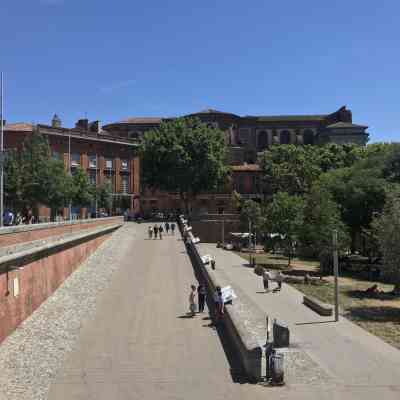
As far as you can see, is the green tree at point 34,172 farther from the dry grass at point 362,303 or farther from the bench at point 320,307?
the bench at point 320,307

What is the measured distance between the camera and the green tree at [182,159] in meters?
75.2

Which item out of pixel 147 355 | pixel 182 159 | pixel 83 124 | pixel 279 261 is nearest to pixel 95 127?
pixel 83 124

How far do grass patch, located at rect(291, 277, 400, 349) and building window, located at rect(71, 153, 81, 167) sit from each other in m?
44.3

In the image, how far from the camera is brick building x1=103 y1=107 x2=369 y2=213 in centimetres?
9301

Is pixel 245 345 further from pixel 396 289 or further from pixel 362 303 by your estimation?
pixel 396 289

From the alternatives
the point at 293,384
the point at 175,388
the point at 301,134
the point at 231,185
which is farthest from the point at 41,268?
the point at 301,134

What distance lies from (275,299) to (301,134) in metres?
92.9

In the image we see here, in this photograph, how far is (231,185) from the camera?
304ft

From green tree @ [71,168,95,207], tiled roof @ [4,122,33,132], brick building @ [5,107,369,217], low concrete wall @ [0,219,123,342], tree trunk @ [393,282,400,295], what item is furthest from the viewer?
brick building @ [5,107,369,217]

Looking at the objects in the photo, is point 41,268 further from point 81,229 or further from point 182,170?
point 182,170

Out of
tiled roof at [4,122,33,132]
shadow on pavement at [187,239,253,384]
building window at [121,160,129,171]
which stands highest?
tiled roof at [4,122,33,132]

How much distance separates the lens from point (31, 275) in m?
24.4

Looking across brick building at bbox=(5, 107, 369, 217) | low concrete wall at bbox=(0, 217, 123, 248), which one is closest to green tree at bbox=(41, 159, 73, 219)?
low concrete wall at bbox=(0, 217, 123, 248)

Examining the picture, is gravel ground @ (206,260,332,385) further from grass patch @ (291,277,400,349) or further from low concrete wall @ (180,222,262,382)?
grass patch @ (291,277,400,349)
